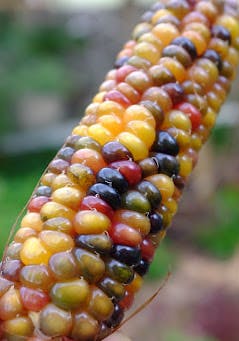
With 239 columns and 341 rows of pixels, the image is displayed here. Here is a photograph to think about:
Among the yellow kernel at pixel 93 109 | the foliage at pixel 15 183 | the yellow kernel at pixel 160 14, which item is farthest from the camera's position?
the foliage at pixel 15 183

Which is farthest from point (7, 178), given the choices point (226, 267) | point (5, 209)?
point (226, 267)

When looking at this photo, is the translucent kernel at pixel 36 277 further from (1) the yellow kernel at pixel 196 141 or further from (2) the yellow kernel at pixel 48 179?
(1) the yellow kernel at pixel 196 141

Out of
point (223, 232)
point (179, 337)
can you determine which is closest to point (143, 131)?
point (179, 337)

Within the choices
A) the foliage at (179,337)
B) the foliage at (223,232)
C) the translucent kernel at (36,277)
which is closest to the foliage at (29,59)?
the foliage at (223,232)

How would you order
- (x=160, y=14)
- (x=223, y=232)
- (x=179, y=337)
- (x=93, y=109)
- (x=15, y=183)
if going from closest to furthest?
(x=93, y=109)
(x=160, y=14)
(x=179, y=337)
(x=15, y=183)
(x=223, y=232)

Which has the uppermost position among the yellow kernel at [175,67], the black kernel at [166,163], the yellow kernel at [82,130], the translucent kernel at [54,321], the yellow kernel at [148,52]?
the yellow kernel at [148,52]

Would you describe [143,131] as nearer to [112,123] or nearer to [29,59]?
[112,123]

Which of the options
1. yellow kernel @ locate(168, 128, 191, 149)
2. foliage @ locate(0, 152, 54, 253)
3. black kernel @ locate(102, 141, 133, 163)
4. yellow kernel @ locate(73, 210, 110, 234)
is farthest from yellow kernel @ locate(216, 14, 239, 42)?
foliage @ locate(0, 152, 54, 253)

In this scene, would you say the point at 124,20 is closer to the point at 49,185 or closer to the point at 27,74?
the point at 27,74
